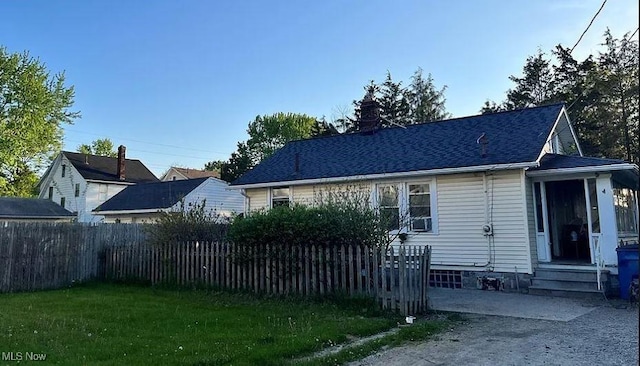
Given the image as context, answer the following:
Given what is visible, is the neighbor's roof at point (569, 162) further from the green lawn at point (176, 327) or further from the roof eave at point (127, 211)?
the roof eave at point (127, 211)

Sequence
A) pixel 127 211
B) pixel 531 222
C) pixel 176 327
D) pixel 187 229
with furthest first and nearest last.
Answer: pixel 127 211
pixel 187 229
pixel 531 222
pixel 176 327

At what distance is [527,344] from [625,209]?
403 inches

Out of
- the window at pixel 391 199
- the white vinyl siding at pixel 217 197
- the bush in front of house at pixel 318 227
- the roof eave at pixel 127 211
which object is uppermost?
the white vinyl siding at pixel 217 197

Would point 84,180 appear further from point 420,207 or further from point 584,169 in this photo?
point 584,169

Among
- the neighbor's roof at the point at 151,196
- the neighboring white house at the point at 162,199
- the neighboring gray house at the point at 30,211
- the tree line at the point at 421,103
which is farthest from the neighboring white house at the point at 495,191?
the neighboring gray house at the point at 30,211

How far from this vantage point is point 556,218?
45.1ft

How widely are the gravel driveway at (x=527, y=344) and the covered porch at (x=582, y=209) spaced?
339 cm

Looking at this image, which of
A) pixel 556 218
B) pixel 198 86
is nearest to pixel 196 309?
pixel 556 218

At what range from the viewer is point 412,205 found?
1344cm

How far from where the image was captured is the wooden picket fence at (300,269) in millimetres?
8062

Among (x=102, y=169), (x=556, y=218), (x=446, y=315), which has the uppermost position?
(x=102, y=169)

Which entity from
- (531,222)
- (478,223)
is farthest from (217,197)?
(531,222)

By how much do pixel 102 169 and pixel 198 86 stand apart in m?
22.9

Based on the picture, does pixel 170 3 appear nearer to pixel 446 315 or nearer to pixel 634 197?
pixel 446 315
